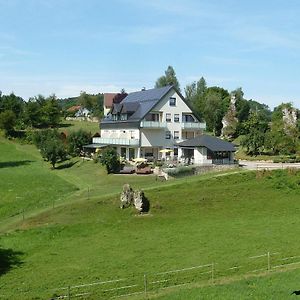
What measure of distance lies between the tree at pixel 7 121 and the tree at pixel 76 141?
70.4 ft

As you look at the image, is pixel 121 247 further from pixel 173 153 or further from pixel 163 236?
pixel 173 153

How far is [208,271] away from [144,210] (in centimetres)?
1384

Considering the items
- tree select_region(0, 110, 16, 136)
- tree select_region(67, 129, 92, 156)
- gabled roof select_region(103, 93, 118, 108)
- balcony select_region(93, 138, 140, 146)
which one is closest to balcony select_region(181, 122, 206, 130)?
balcony select_region(93, 138, 140, 146)

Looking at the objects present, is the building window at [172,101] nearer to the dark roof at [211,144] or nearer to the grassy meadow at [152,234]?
the dark roof at [211,144]

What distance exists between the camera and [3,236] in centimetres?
3222

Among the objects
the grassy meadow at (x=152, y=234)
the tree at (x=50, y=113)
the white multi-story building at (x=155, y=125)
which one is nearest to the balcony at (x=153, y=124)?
the white multi-story building at (x=155, y=125)

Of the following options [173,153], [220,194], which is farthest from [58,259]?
[173,153]

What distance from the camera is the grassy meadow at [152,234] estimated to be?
74.4ft

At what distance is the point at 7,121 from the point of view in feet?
301

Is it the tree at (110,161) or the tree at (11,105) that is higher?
the tree at (11,105)

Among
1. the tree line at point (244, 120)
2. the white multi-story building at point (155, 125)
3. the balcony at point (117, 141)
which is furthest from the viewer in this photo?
the tree line at point (244, 120)

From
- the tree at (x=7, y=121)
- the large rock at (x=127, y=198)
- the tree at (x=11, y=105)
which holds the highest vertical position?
the tree at (x=11, y=105)

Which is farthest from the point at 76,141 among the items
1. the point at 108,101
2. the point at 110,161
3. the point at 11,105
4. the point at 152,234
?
the point at 152,234

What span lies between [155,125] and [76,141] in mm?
17434
